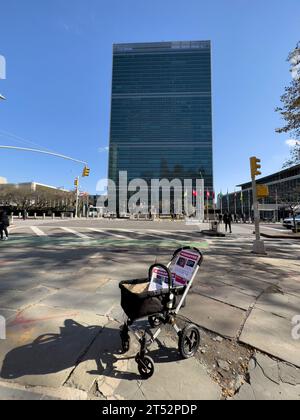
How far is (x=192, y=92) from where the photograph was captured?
12162 cm

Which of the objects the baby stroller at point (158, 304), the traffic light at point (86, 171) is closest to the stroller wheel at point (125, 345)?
the baby stroller at point (158, 304)

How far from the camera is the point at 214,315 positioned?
414 cm

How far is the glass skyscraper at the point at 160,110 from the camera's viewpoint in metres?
117

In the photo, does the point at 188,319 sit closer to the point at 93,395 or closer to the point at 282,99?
the point at 93,395

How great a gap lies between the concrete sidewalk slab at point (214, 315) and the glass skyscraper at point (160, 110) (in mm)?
111885

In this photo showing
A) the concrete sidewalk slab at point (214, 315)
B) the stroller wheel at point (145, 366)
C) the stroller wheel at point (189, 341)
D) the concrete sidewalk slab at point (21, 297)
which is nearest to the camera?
the stroller wheel at point (145, 366)

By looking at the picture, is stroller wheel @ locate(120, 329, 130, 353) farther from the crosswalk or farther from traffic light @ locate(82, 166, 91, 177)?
traffic light @ locate(82, 166, 91, 177)

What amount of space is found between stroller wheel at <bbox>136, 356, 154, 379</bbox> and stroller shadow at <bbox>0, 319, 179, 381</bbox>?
0.26 ft

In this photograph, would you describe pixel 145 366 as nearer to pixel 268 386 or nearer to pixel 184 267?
pixel 268 386

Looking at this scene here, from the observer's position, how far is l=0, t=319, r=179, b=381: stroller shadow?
256 cm

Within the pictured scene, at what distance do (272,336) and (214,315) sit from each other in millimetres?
910

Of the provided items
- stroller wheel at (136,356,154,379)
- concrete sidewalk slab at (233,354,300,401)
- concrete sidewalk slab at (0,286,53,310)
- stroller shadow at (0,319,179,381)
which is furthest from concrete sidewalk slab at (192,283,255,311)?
concrete sidewalk slab at (0,286,53,310)

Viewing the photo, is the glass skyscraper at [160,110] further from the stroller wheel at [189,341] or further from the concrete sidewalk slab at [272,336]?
the stroller wheel at [189,341]

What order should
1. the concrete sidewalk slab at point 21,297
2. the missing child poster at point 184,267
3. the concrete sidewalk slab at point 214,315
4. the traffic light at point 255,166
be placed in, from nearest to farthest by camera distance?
the missing child poster at point 184,267 < the concrete sidewalk slab at point 214,315 < the concrete sidewalk slab at point 21,297 < the traffic light at point 255,166
